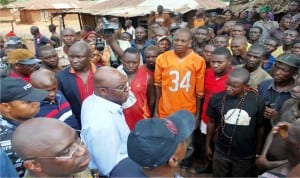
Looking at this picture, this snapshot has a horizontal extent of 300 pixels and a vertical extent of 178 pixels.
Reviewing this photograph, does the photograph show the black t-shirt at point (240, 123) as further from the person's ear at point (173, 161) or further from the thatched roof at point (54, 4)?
the thatched roof at point (54, 4)

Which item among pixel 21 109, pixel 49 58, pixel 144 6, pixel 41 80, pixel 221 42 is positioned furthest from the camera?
pixel 144 6

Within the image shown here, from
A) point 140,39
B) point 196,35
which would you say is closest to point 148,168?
point 196,35

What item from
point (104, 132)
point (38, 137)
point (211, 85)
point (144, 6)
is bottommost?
point (211, 85)

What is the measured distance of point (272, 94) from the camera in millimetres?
3326

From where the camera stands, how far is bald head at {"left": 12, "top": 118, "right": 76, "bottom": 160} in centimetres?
161

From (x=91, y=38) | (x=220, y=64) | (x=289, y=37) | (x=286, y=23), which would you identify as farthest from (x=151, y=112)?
(x=286, y=23)

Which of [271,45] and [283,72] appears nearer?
[283,72]

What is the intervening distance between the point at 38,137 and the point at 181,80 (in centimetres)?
259

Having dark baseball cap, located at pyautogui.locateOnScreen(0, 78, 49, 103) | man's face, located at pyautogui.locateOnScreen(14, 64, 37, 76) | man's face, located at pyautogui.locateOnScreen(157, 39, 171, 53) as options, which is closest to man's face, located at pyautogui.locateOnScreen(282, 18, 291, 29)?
man's face, located at pyautogui.locateOnScreen(157, 39, 171, 53)

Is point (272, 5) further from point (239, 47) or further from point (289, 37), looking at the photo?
point (239, 47)

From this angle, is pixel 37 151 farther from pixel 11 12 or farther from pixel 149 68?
pixel 11 12

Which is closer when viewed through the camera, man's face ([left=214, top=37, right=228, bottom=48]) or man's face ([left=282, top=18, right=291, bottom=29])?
man's face ([left=214, top=37, right=228, bottom=48])

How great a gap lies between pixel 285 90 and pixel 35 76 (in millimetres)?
2520

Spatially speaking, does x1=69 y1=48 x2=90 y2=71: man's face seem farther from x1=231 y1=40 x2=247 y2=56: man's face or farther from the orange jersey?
x1=231 y1=40 x2=247 y2=56: man's face
